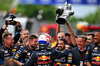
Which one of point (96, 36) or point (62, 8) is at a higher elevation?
point (62, 8)

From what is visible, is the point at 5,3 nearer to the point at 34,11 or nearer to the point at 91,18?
the point at 34,11

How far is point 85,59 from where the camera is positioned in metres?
7.85

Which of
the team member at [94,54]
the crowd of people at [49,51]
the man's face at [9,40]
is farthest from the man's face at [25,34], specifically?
the team member at [94,54]

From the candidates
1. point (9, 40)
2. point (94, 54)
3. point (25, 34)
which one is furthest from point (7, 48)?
point (94, 54)

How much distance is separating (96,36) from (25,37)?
2.34 metres

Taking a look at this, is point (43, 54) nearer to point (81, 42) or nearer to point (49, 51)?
point (49, 51)

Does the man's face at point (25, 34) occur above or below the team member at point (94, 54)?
above

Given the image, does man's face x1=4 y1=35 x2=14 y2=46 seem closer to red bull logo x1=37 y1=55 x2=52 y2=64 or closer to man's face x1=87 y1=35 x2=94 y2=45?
red bull logo x1=37 y1=55 x2=52 y2=64

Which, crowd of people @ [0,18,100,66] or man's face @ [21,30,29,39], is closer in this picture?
crowd of people @ [0,18,100,66]

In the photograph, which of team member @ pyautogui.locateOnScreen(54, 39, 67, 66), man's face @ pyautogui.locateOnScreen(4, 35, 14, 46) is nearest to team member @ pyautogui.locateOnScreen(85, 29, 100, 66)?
team member @ pyautogui.locateOnScreen(54, 39, 67, 66)

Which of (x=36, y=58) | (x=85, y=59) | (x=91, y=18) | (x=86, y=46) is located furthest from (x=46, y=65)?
(x=91, y=18)

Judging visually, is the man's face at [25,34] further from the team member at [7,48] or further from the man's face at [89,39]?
the man's face at [89,39]

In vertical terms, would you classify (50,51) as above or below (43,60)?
above

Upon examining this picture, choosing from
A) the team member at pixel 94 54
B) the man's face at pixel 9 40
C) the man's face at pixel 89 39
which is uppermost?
the man's face at pixel 9 40
